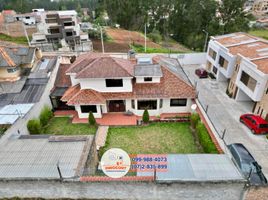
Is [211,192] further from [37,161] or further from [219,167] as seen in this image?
[37,161]

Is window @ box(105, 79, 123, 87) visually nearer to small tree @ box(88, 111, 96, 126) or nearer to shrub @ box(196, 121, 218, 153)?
small tree @ box(88, 111, 96, 126)

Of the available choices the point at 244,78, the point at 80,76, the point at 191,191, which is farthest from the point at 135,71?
the point at 191,191

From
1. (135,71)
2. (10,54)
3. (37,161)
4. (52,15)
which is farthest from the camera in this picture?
(52,15)

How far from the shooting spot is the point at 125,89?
922 inches

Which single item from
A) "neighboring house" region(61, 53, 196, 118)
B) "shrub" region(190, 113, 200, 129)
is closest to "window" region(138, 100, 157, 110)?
"neighboring house" region(61, 53, 196, 118)

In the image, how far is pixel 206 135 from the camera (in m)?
18.5

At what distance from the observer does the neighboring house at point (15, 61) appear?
24812 millimetres

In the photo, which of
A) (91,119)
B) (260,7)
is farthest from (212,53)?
(260,7)

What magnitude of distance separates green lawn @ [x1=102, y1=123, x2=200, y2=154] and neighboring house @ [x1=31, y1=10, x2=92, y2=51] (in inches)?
1428

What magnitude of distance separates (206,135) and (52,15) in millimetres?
51529

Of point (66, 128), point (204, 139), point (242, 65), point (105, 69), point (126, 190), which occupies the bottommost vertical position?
point (66, 128)

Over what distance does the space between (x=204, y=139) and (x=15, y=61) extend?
25.0 metres

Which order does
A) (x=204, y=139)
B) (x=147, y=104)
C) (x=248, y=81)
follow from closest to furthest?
1. (x=204, y=139)
2. (x=248, y=81)
3. (x=147, y=104)

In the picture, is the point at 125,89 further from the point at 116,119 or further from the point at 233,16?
the point at 233,16
